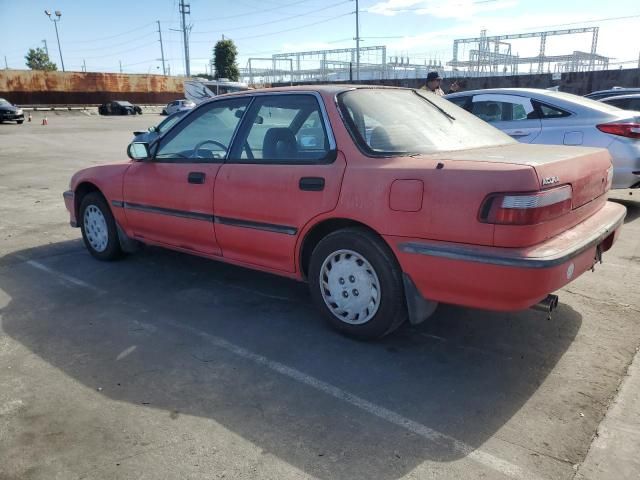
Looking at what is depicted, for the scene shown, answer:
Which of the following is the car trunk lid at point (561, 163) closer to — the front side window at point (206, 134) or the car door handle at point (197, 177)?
the front side window at point (206, 134)

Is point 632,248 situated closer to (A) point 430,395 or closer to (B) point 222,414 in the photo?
(A) point 430,395

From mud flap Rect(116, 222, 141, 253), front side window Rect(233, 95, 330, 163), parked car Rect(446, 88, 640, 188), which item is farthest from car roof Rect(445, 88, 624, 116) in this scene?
mud flap Rect(116, 222, 141, 253)

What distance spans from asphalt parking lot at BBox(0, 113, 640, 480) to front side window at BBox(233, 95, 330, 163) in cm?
117

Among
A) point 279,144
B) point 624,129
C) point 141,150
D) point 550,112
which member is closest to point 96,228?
point 141,150

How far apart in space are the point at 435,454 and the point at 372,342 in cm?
109

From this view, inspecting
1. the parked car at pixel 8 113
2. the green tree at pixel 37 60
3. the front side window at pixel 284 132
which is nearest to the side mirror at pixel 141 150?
the front side window at pixel 284 132

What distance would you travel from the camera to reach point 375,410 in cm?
259

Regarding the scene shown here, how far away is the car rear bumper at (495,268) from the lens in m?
2.59

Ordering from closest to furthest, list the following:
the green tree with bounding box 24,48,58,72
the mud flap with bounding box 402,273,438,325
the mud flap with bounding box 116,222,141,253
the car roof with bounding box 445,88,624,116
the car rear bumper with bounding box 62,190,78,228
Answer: the mud flap with bounding box 402,273,438,325
the mud flap with bounding box 116,222,141,253
the car rear bumper with bounding box 62,190,78,228
the car roof with bounding box 445,88,624,116
the green tree with bounding box 24,48,58,72

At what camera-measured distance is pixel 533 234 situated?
2633 millimetres

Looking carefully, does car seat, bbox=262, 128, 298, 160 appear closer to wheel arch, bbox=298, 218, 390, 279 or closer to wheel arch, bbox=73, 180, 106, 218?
wheel arch, bbox=298, 218, 390, 279

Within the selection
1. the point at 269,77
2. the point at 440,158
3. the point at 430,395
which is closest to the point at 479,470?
the point at 430,395

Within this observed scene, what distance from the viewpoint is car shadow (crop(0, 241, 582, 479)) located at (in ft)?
7.87

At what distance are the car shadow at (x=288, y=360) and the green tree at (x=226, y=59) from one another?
58.4 meters
